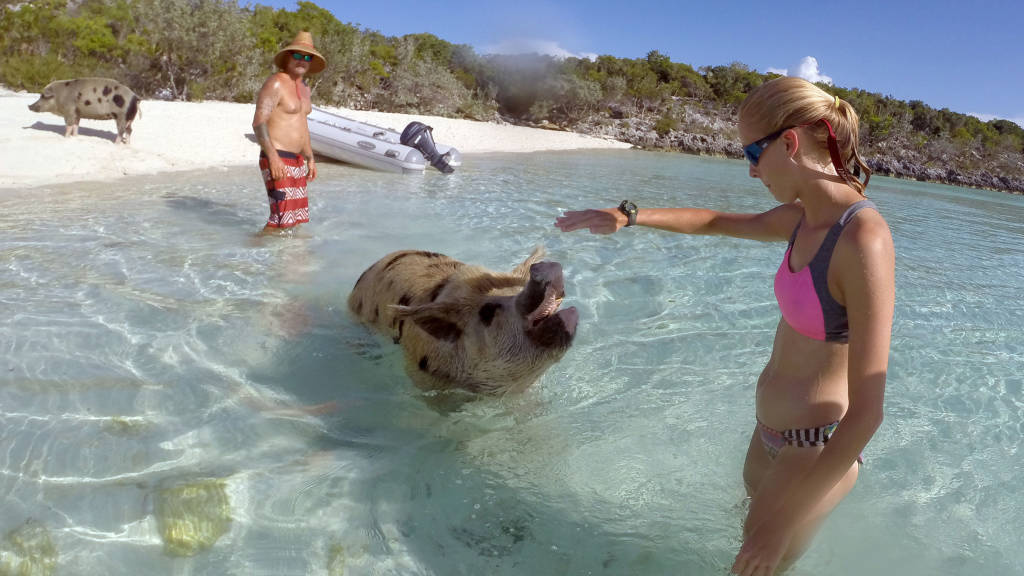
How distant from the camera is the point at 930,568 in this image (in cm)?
296

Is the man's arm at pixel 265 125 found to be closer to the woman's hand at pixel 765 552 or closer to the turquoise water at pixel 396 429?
the turquoise water at pixel 396 429

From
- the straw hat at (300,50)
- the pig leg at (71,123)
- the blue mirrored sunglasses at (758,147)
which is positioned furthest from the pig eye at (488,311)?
the pig leg at (71,123)

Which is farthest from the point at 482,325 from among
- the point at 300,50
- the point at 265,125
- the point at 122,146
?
the point at 122,146

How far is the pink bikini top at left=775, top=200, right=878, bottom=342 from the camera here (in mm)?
2031

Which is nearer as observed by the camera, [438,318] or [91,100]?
[438,318]

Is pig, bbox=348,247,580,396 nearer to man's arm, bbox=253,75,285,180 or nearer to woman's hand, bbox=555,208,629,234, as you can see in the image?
woman's hand, bbox=555,208,629,234

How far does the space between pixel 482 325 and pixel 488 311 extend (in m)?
0.09

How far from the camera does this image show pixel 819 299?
2.12m

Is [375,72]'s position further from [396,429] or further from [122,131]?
[396,429]

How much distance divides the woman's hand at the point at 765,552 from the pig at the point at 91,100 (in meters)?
14.1

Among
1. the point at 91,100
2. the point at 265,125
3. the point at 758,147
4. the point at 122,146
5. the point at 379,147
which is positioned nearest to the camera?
the point at 758,147

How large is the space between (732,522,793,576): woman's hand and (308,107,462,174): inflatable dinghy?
1307 centimetres

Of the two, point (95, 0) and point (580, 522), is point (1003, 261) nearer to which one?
point (580, 522)

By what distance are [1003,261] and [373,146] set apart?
496 inches
